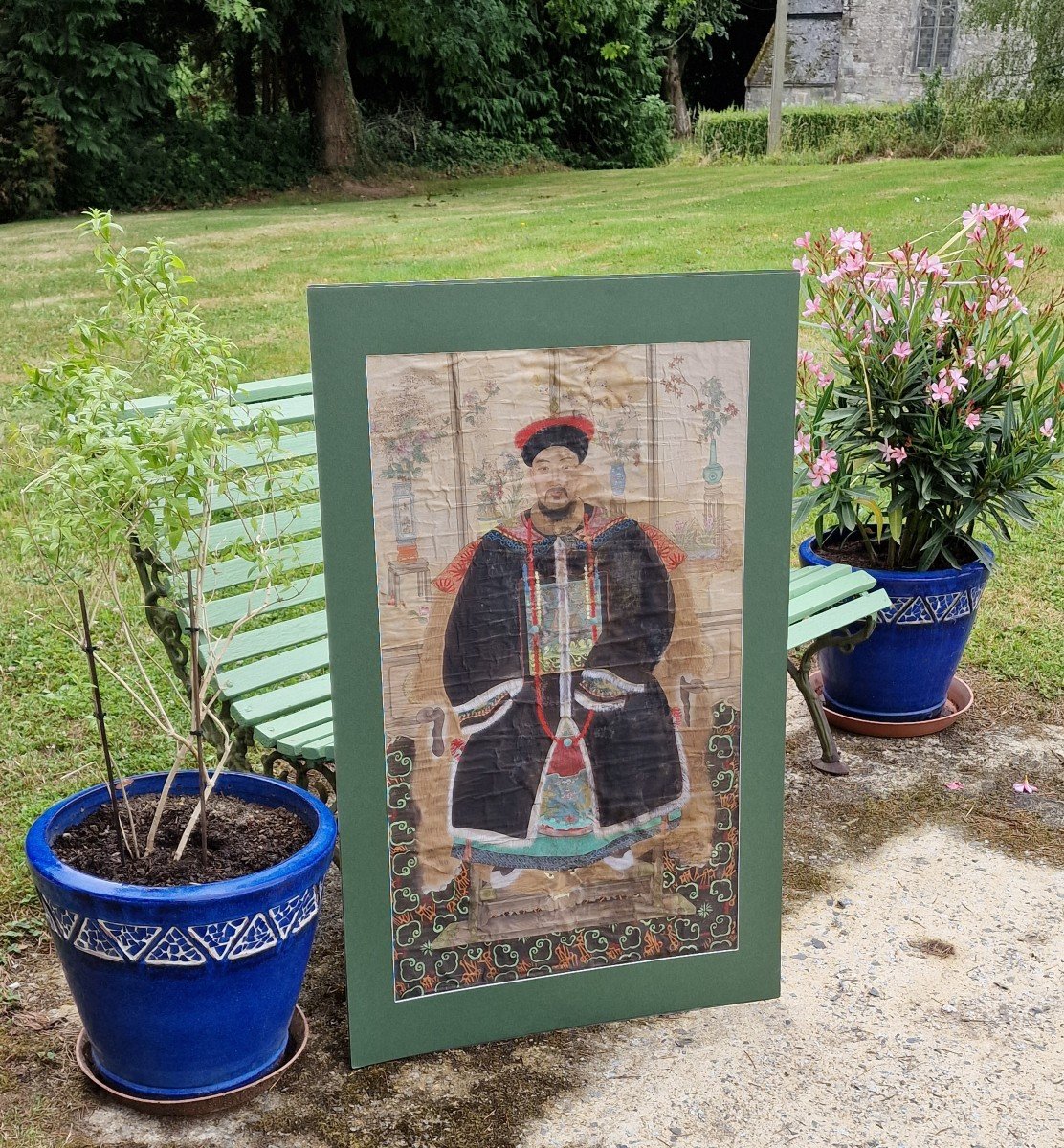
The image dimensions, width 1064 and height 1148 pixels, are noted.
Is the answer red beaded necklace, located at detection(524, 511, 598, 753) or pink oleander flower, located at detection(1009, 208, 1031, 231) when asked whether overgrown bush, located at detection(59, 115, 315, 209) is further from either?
red beaded necklace, located at detection(524, 511, 598, 753)

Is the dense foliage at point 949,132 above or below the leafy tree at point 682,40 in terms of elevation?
below

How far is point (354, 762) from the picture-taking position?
2.43 metres

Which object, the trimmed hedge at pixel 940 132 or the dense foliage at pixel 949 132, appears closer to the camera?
the dense foliage at pixel 949 132

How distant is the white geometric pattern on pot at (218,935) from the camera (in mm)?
2229

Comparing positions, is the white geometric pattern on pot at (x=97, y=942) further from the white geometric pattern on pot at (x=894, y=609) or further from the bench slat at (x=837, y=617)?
the white geometric pattern on pot at (x=894, y=609)

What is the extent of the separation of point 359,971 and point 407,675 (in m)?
0.60

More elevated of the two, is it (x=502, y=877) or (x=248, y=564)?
(x=248, y=564)

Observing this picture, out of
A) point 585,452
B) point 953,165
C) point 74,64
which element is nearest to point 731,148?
point 953,165

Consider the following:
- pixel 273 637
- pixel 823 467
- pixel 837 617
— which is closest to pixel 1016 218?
pixel 823 467

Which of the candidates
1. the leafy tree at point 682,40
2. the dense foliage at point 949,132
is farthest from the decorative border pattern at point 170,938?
the leafy tree at point 682,40

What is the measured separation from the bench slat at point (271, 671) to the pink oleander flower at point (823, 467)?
1.63m

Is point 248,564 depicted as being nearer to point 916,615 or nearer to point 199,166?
point 916,615

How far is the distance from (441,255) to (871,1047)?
33.4 feet

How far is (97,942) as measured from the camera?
7.38 feet
